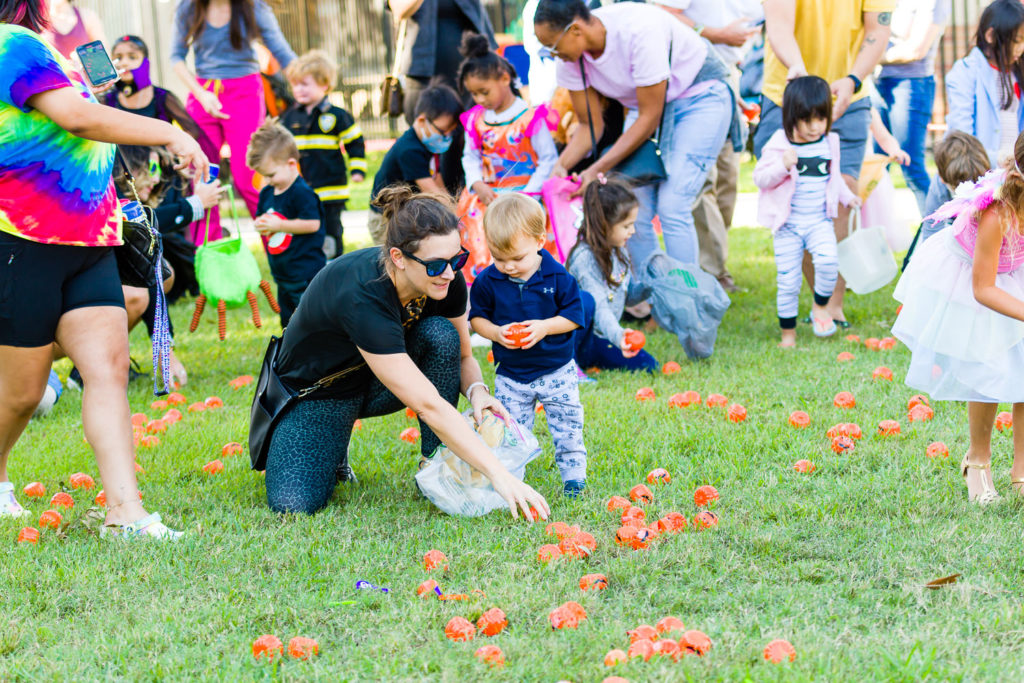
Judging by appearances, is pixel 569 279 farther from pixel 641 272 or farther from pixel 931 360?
pixel 641 272

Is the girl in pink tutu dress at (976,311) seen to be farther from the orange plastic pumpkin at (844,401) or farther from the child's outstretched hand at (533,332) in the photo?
the child's outstretched hand at (533,332)

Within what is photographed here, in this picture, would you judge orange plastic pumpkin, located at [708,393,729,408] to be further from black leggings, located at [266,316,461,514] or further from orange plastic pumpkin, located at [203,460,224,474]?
orange plastic pumpkin, located at [203,460,224,474]

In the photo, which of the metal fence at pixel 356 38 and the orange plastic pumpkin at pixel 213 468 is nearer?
the orange plastic pumpkin at pixel 213 468

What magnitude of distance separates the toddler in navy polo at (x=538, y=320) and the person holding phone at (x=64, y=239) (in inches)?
44.3

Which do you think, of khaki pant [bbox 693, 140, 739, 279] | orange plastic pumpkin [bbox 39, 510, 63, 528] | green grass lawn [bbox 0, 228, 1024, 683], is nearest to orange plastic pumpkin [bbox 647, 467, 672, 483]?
green grass lawn [bbox 0, 228, 1024, 683]

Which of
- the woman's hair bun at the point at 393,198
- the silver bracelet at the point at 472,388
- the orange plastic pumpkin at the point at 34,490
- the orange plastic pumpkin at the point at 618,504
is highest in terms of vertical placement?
the woman's hair bun at the point at 393,198

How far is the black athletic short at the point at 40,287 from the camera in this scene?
350 centimetres

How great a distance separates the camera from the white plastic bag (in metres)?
3.83

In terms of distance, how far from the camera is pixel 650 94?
6.32 meters

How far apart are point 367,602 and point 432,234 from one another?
118 centimetres

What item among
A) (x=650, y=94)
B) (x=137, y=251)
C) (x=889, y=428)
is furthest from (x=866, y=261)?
(x=137, y=251)

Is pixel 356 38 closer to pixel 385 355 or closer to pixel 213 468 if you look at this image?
pixel 213 468

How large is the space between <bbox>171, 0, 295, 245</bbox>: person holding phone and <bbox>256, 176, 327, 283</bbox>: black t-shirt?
1590 mm

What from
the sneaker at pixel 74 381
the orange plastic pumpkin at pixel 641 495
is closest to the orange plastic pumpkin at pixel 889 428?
the orange plastic pumpkin at pixel 641 495
